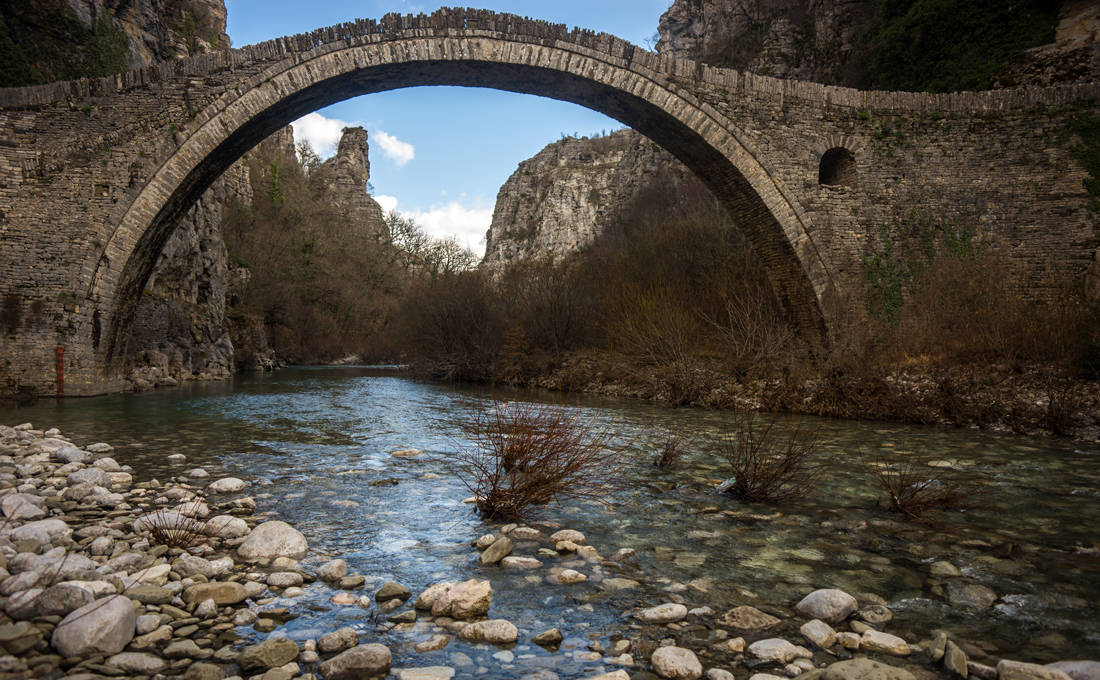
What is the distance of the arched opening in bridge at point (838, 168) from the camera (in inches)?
526

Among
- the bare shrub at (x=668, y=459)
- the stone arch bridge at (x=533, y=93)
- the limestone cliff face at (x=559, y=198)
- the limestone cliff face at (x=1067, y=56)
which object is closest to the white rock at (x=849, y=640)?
the bare shrub at (x=668, y=459)

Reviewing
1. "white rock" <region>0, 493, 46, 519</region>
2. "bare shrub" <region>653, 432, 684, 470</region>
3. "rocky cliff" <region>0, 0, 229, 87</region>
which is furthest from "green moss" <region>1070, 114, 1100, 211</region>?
"rocky cliff" <region>0, 0, 229, 87</region>

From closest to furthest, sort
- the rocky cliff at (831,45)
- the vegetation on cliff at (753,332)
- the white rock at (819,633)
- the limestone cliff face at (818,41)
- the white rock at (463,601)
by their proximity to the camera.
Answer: the white rock at (819,633)
the white rock at (463,601)
the vegetation on cliff at (753,332)
the limestone cliff face at (818,41)
the rocky cliff at (831,45)

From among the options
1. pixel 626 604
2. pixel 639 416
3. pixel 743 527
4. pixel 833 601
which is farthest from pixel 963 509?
pixel 639 416

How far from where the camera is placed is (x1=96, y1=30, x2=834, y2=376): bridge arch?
11641mm

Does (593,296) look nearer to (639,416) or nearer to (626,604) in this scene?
(639,416)

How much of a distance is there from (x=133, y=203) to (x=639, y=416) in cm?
1003

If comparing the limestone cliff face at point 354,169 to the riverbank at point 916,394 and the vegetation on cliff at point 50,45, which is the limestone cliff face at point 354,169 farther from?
the riverbank at point 916,394

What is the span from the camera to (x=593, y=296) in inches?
676

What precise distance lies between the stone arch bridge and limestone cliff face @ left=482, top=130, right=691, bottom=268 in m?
32.5

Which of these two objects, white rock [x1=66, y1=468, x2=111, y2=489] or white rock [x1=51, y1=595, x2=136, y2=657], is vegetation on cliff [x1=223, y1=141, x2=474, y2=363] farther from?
white rock [x1=51, y1=595, x2=136, y2=657]

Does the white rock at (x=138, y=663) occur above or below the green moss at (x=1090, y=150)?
below

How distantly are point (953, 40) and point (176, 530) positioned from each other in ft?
61.5

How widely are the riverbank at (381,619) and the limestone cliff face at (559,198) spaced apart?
43.6 metres
